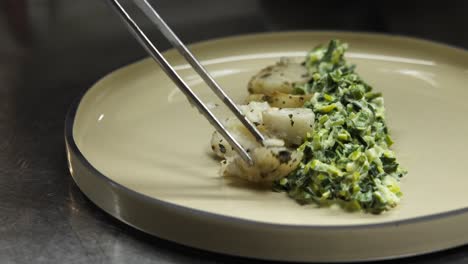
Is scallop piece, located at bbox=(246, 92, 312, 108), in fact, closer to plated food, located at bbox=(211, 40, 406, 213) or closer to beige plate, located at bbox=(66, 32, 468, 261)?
plated food, located at bbox=(211, 40, 406, 213)

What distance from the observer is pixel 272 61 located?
7.85ft

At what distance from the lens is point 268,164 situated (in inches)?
62.7

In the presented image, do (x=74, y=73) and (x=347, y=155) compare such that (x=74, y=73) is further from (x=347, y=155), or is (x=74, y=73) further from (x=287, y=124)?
(x=347, y=155)

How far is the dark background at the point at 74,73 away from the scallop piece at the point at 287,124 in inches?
13.5

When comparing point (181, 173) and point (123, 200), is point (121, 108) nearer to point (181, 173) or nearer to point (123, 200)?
point (181, 173)

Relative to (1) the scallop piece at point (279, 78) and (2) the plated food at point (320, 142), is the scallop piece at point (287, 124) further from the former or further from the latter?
(1) the scallop piece at point (279, 78)

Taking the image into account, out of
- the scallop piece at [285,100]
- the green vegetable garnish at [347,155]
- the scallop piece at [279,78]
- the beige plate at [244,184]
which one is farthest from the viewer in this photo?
the scallop piece at [279,78]

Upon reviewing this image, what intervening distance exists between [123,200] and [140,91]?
65 centimetres

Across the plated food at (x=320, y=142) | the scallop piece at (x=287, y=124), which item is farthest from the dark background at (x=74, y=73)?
the scallop piece at (x=287, y=124)

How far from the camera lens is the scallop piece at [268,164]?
1593 mm

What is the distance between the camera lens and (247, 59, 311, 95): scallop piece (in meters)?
2.07

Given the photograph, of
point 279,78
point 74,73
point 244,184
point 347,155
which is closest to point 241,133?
point 244,184

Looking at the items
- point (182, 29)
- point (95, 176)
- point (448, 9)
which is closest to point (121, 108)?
point (95, 176)

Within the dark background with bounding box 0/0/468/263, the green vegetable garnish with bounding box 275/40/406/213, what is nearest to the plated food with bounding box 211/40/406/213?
the green vegetable garnish with bounding box 275/40/406/213
